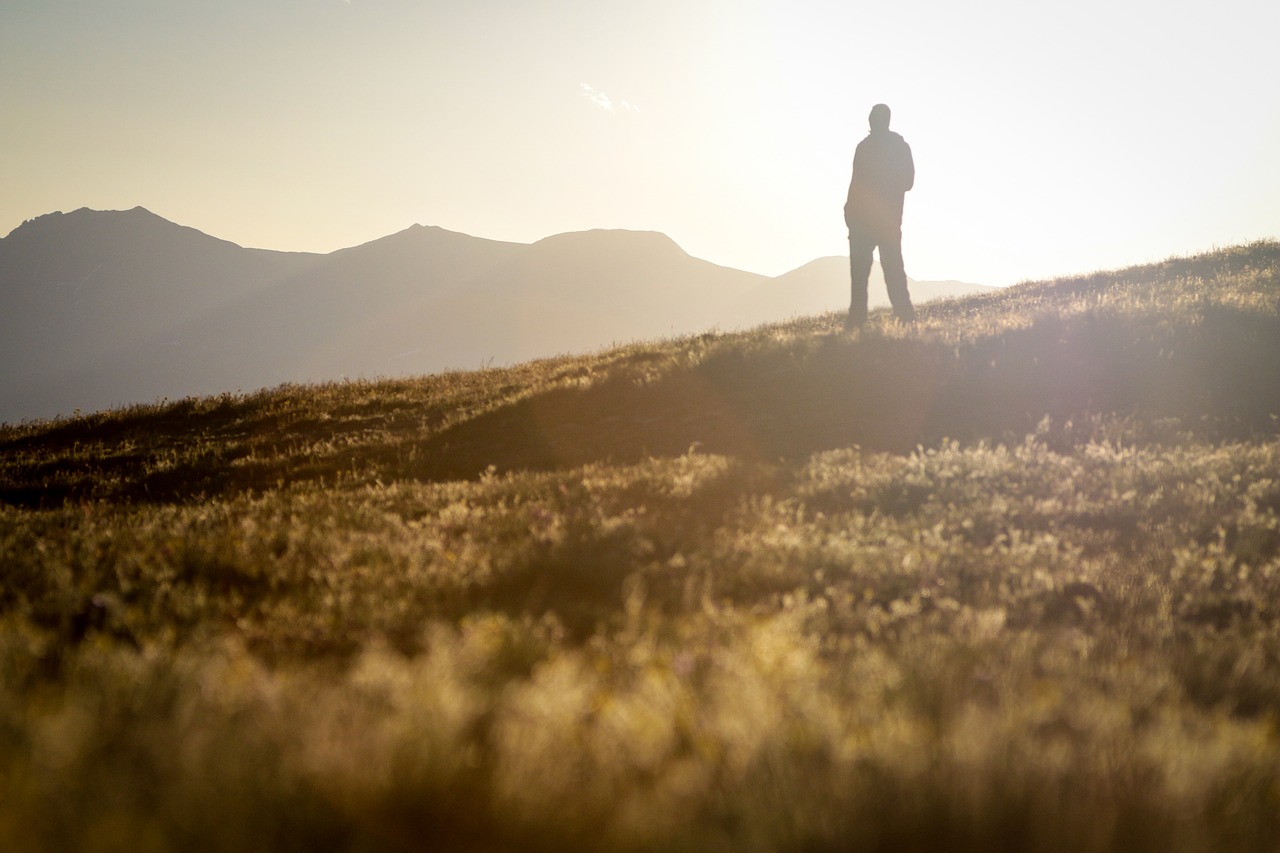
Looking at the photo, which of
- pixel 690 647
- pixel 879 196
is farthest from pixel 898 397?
pixel 690 647

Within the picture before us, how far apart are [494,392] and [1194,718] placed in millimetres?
12919

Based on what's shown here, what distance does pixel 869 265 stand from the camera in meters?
14.8

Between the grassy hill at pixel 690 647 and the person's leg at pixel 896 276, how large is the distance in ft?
18.8

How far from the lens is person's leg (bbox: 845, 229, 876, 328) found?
14492 mm

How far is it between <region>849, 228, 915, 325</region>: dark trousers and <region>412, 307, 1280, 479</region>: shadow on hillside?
9.30 feet

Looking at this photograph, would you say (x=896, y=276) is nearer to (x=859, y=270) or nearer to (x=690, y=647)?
(x=859, y=270)

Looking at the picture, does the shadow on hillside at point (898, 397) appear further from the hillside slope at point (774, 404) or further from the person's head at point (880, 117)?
the person's head at point (880, 117)

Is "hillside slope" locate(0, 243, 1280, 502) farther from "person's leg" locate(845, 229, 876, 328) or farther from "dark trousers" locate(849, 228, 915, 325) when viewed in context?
"dark trousers" locate(849, 228, 915, 325)

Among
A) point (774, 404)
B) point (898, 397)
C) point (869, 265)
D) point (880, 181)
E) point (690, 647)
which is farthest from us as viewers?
point (869, 265)

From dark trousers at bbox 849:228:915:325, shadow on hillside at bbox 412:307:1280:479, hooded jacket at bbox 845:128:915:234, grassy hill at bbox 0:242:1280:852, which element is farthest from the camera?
dark trousers at bbox 849:228:915:325

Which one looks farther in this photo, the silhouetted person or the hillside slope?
the silhouetted person

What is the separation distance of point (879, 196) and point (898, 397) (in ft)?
17.9

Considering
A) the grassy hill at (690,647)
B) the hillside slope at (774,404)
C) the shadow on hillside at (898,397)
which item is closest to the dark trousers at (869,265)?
the hillside slope at (774,404)

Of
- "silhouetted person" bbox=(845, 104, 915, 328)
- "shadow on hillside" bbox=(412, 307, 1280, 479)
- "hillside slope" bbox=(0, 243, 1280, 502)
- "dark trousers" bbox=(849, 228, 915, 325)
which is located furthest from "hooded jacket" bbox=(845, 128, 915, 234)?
"shadow on hillside" bbox=(412, 307, 1280, 479)
